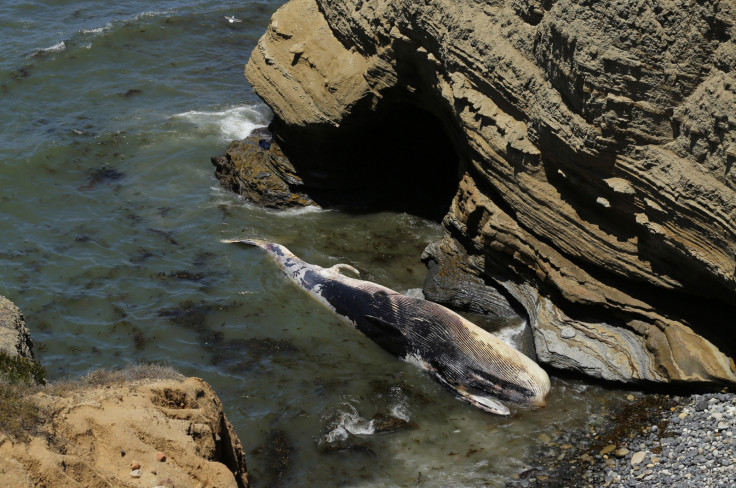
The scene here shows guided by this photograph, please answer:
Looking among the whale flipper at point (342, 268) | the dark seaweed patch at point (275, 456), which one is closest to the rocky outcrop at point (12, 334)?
the dark seaweed patch at point (275, 456)

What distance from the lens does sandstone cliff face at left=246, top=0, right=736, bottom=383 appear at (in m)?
8.52

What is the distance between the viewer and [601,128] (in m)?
9.25

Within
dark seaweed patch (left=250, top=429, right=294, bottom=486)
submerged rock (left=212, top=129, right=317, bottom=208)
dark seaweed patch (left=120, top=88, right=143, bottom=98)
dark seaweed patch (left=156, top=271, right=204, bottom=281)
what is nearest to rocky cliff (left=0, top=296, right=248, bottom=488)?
dark seaweed patch (left=250, top=429, right=294, bottom=486)

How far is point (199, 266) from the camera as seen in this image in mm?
14664

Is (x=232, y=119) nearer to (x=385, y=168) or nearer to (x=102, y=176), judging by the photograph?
(x=102, y=176)

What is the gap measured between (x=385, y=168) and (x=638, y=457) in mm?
8717

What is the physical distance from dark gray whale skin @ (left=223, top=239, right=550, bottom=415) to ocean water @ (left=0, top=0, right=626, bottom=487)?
23 centimetres

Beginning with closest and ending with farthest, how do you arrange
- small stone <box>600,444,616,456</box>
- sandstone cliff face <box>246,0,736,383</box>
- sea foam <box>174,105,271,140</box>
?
sandstone cliff face <box>246,0,736,383</box>
small stone <box>600,444,616,456</box>
sea foam <box>174,105,271,140</box>

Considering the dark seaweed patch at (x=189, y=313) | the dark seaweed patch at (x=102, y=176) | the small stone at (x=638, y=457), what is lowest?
the dark seaweed patch at (x=102, y=176)

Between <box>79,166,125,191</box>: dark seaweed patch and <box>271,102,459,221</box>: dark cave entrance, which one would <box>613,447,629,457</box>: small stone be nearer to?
<box>271,102,459,221</box>: dark cave entrance

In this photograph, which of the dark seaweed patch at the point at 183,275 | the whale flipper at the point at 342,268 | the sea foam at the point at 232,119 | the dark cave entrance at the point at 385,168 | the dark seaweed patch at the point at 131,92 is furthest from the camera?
the dark seaweed patch at the point at 131,92

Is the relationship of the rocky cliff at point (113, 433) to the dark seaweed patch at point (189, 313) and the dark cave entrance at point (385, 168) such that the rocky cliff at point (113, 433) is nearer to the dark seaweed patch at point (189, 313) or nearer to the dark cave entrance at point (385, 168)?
the dark seaweed patch at point (189, 313)

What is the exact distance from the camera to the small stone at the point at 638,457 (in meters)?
9.30

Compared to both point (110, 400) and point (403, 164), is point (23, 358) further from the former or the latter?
point (403, 164)
